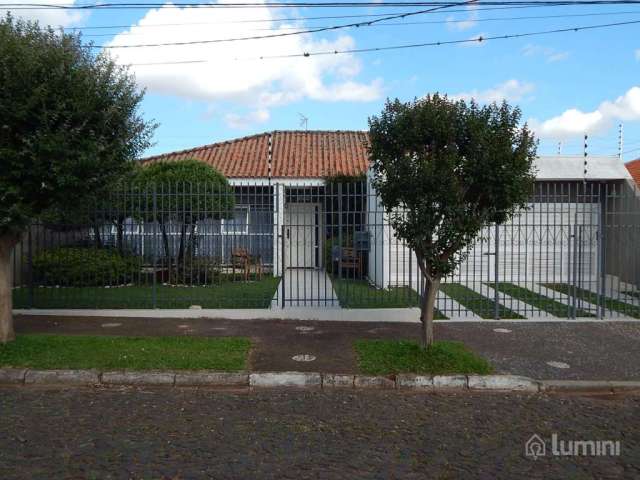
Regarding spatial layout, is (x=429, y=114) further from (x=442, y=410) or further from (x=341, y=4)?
(x=341, y=4)

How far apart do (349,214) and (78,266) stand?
6499 mm

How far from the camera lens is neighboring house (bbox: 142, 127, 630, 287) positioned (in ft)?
45.4

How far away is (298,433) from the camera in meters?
5.26

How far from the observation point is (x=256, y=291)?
1312cm

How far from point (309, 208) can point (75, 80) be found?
502 inches

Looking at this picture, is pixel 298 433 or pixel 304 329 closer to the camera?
pixel 298 433

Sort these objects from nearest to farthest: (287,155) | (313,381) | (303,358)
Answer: (313,381) < (303,358) < (287,155)

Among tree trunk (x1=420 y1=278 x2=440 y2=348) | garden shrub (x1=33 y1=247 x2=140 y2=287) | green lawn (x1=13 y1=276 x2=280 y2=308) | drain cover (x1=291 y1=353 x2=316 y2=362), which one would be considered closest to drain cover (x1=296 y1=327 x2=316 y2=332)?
drain cover (x1=291 y1=353 x2=316 y2=362)

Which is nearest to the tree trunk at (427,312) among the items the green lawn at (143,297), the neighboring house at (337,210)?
the green lawn at (143,297)

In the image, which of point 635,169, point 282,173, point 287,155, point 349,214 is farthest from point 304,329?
point 635,169

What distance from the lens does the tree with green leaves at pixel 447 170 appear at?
6938 mm

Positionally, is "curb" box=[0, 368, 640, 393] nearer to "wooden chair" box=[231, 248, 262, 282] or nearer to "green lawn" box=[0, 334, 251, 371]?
"green lawn" box=[0, 334, 251, 371]

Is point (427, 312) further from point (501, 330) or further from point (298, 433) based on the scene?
point (298, 433)

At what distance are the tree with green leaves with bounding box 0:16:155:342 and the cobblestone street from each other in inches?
89.7
